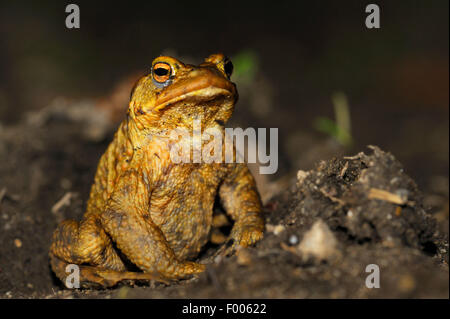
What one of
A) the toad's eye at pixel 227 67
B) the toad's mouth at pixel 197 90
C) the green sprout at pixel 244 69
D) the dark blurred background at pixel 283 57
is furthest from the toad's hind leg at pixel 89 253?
the green sprout at pixel 244 69

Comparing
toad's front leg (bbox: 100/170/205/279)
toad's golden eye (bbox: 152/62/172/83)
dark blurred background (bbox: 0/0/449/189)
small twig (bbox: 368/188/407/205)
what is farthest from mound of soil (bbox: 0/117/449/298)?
dark blurred background (bbox: 0/0/449/189)

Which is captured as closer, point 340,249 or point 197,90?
point 340,249

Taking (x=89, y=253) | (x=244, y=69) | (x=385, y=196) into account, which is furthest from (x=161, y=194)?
(x=244, y=69)

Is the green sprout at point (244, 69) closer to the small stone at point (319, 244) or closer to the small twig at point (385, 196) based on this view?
the small twig at point (385, 196)

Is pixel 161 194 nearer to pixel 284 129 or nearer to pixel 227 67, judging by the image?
pixel 227 67

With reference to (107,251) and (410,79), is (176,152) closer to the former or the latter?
(107,251)

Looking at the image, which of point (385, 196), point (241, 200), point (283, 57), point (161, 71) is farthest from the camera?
point (283, 57)

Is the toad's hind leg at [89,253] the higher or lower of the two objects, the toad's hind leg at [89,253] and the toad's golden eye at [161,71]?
the lower

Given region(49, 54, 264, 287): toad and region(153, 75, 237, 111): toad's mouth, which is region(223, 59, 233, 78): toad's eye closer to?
region(49, 54, 264, 287): toad
